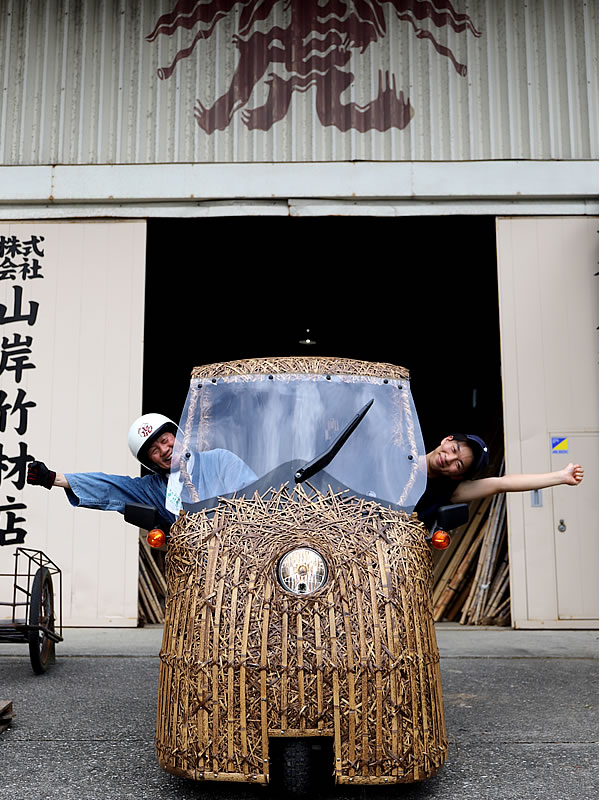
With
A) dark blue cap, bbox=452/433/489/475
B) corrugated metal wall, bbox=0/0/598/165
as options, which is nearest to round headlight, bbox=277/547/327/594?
dark blue cap, bbox=452/433/489/475

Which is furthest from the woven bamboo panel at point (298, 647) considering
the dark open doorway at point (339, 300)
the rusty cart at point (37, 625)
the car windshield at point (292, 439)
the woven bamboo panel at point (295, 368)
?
the dark open doorway at point (339, 300)

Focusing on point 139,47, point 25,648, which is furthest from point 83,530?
point 139,47

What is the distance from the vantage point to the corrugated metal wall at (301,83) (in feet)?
33.0

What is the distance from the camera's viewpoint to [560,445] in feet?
31.1

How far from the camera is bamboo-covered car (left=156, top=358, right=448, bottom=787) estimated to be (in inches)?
125

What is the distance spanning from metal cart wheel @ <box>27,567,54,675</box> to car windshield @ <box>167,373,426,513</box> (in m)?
2.97

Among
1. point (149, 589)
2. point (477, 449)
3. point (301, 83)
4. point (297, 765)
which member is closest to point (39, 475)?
point (297, 765)

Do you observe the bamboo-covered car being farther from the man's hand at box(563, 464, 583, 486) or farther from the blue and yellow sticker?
the blue and yellow sticker

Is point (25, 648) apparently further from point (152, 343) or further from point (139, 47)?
point (152, 343)

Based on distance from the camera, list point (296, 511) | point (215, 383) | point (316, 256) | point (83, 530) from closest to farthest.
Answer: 1. point (296, 511)
2. point (215, 383)
3. point (83, 530)
4. point (316, 256)

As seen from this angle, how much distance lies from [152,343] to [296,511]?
12.7 metres

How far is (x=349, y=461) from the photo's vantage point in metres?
3.69

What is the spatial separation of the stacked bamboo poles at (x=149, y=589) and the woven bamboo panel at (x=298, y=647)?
657 centimetres

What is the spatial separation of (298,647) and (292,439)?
96 centimetres
